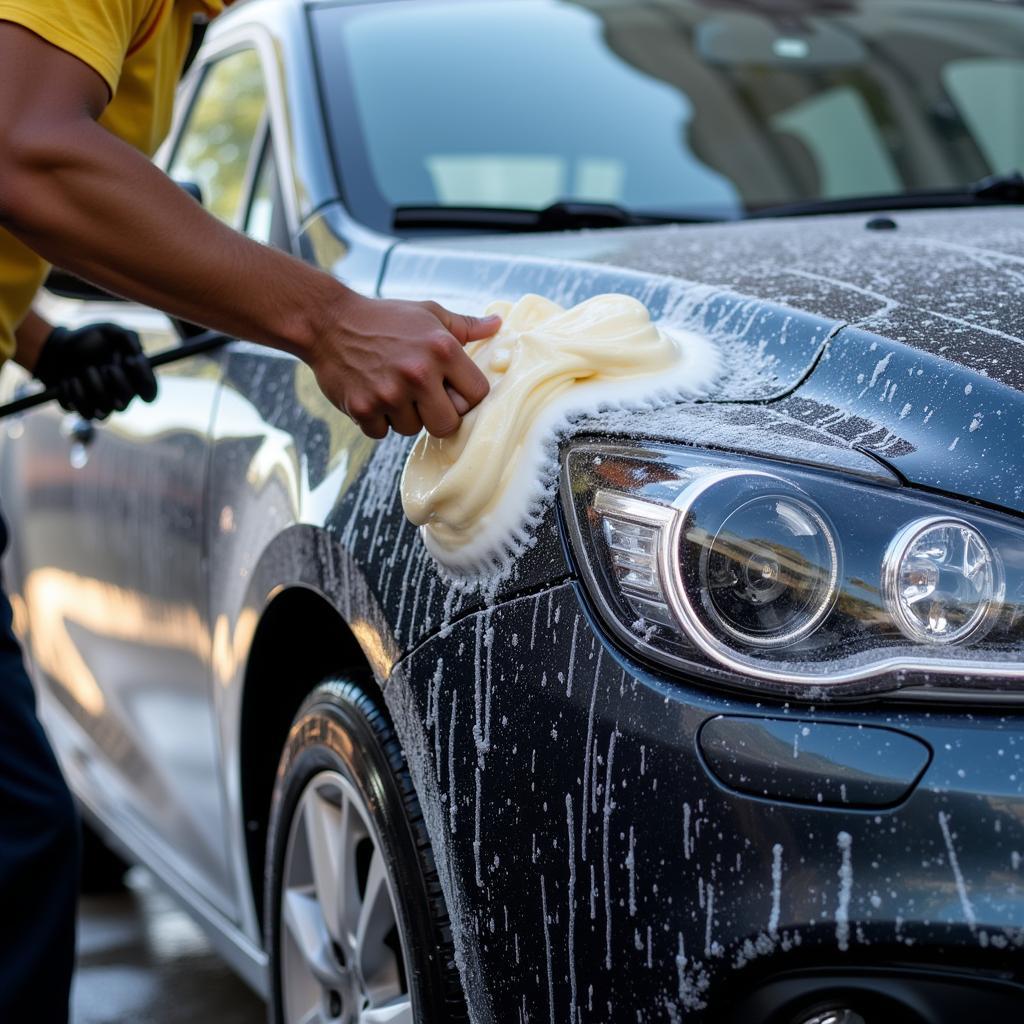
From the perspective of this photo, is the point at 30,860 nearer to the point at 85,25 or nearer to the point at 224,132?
the point at 85,25

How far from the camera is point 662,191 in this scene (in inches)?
107

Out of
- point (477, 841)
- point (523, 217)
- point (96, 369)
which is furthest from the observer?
point (523, 217)

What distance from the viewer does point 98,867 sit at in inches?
157

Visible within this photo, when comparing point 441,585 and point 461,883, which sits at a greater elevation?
point 441,585

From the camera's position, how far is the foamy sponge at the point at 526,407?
153 centimetres

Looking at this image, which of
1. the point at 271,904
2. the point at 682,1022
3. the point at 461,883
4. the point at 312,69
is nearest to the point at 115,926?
the point at 271,904

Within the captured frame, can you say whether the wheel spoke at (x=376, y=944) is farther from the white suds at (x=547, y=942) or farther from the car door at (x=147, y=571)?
the car door at (x=147, y=571)

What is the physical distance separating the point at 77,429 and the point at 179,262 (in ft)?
5.12

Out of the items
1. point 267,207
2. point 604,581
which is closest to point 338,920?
point 604,581

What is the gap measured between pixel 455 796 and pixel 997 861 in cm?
52

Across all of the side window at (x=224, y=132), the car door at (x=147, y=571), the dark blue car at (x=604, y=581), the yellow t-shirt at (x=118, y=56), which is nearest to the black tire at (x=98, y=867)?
the car door at (x=147, y=571)

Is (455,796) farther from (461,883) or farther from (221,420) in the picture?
(221,420)

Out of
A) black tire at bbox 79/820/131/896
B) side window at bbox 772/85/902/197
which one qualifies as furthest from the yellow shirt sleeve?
black tire at bbox 79/820/131/896

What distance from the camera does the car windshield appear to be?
265cm
